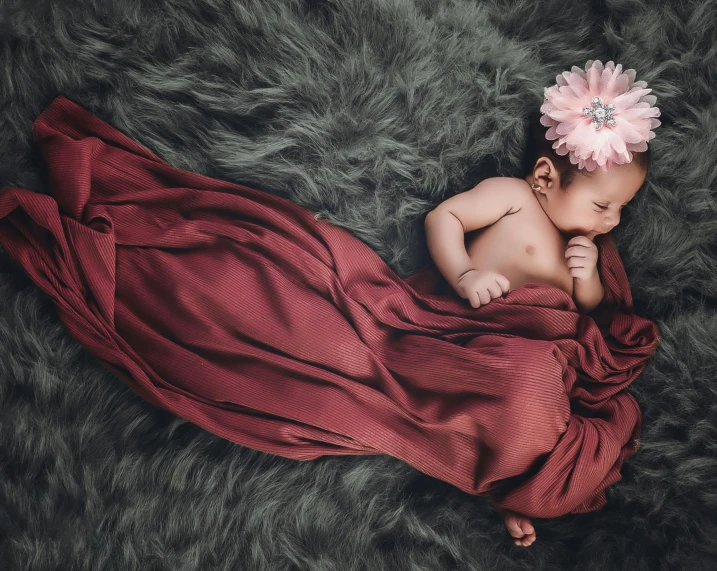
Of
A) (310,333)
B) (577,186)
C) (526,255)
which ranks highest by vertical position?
(577,186)

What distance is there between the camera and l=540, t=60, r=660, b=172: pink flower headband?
899 millimetres

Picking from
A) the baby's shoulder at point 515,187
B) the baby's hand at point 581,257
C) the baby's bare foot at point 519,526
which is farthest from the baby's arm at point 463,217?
the baby's bare foot at point 519,526

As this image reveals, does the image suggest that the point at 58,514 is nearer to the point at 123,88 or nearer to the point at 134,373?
the point at 134,373

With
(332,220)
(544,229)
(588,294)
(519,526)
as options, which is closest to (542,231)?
(544,229)

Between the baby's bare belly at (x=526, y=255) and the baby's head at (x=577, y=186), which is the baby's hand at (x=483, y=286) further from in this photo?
the baby's head at (x=577, y=186)

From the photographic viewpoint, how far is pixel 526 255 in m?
0.94

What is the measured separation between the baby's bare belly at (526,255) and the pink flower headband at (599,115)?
121 mm

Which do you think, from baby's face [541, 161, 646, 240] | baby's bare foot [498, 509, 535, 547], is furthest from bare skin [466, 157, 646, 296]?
baby's bare foot [498, 509, 535, 547]

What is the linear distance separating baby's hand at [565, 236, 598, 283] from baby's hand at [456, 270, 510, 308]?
11 centimetres

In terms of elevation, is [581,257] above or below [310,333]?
above

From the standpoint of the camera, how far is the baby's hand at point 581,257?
0.93m

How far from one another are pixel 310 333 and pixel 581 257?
17.5 inches

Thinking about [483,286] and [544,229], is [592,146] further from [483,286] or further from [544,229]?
[483,286]

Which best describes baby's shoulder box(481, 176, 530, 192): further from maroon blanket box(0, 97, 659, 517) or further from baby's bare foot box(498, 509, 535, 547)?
baby's bare foot box(498, 509, 535, 547)
